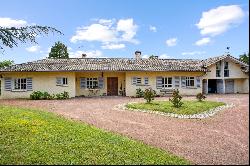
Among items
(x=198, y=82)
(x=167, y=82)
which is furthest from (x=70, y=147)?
(x=198, y=82)

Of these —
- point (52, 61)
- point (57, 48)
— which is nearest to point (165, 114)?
point (52, 61)

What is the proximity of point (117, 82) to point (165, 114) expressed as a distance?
1579 cm

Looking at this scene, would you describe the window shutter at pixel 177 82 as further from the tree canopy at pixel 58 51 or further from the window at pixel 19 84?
the tree canopy at pixel 58 51

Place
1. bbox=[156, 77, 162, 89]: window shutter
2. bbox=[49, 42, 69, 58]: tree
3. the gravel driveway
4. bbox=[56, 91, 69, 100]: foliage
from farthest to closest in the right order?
bbox=[49, 42, 69, 58]: tree < bbox=[156, 77, 162, 89]: window shutter < bbox=[56, 91, 69, 100]: foliage < the gravel driveway

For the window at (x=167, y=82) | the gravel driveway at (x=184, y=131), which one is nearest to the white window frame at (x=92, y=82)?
the window at (x=167, y=82)

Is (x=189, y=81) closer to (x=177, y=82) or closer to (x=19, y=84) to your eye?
(x=177, y=82)

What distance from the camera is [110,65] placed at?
3275 centimetres

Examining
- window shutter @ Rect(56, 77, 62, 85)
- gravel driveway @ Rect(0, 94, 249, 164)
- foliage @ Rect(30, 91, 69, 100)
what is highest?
window shutter @ Rect(56, 77, 62, 85)

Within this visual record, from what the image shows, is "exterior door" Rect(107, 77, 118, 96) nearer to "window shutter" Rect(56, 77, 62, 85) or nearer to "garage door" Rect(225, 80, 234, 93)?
"window shutter" Rect(56, 77, 62, 85)

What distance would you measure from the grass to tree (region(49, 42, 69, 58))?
134 ft

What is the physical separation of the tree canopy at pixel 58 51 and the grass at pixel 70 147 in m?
40.7

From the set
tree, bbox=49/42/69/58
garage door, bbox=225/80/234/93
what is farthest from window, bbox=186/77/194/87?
tree, bbox=49/42/69/58

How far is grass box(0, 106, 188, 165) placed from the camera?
307 inches

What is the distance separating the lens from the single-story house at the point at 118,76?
3061 centimetres
